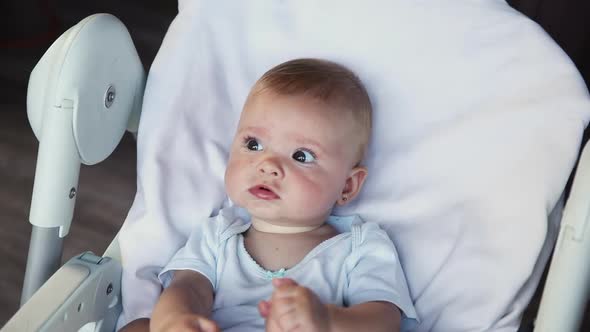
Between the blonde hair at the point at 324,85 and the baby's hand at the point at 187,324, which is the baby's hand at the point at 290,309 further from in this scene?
the blonde hair at the point at 324,85

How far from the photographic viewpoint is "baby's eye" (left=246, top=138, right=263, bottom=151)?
0.95m

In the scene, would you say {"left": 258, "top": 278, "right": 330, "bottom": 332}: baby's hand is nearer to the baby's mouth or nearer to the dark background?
the baby's mouth

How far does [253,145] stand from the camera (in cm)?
96

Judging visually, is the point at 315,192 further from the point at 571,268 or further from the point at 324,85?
the point at 571,268

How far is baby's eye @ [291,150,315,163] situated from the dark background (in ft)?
2.24

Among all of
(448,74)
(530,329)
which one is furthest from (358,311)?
(530,329)

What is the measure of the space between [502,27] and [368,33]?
0.17 m

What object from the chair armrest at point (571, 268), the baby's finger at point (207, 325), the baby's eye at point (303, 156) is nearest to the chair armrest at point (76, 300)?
the baby's finger at point (207, 325)

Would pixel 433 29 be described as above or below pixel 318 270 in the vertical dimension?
above

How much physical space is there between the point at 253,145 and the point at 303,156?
67mm

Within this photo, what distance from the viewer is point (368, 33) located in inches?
39.9

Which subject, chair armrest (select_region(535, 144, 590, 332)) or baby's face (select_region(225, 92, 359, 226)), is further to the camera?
baby's face (select_region(225, 92, 359, 226))

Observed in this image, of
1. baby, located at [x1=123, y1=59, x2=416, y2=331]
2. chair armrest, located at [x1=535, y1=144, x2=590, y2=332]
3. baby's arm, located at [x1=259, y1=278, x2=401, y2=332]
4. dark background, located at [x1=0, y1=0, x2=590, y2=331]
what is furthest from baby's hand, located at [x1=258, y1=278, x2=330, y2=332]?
dark background, located at [x1=0, y1=0, x2=590, y2=331]

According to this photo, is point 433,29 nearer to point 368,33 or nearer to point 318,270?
point 368,33
